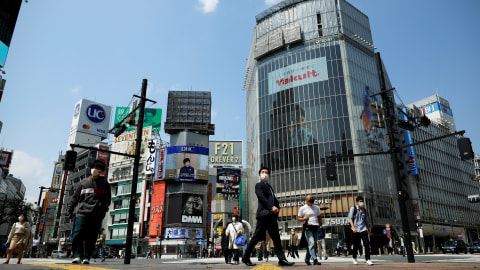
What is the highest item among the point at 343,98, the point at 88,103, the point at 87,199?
the point at 88,103

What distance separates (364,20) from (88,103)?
210 feet

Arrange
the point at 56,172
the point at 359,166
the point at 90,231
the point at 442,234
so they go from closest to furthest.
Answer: the point at 90,231
the point at 359,166
the point at 442,234
the point at 56,172

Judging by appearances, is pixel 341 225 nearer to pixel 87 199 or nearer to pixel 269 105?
pixel 269 105

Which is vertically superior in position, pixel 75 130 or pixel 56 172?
pixel 75 130

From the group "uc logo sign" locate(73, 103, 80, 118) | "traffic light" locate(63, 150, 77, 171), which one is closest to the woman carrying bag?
"traffic light" locate(63, 150, 77, 171)

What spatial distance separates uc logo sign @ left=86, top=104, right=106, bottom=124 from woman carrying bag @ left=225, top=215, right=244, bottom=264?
3005 inches

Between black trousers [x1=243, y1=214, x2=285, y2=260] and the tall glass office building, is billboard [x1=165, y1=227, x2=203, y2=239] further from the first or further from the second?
black trousers [x1=243, y1=214, x2=285, y2=260]

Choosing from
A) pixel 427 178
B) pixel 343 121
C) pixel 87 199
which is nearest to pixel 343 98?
pixel 343 121

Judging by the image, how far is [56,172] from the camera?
73.7 metres

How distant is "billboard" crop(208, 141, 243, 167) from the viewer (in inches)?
2923

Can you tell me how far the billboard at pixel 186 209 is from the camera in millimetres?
53344

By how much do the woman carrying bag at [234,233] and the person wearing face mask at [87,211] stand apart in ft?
17.7

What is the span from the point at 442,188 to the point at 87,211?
73.9 m

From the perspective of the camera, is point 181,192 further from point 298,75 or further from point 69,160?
point 69,160
